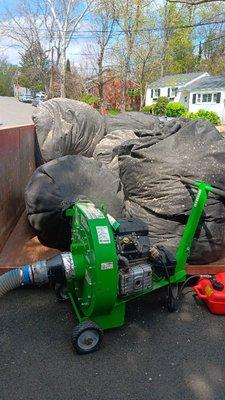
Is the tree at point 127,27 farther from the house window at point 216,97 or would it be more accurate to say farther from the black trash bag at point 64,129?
the black trash bag at point 64,129

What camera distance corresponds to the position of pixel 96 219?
1.91 metres

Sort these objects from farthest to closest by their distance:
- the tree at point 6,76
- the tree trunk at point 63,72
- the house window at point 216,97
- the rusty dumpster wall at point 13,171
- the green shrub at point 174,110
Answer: the tree at point 6,76 → the house window at point 216,97 → the green shrub at point 174,110 → the tree trunk at point 63,72 → the rusty dumpster wall at point 13,171

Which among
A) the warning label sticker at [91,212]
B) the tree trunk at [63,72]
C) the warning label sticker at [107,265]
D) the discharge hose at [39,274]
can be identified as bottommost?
the discharge hose at [39,274]

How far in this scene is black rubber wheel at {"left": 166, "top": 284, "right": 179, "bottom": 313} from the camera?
7.75 ft

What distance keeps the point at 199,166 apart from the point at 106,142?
5.48 ft

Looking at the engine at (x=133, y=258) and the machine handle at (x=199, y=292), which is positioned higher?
the engine at (x=133, y=258)

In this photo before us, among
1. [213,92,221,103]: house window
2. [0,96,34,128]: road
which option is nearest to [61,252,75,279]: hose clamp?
[0,96,34,128]: road

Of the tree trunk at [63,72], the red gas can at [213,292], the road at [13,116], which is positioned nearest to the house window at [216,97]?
the tree trunk at [63,72]

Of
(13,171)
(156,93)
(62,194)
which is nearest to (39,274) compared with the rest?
(62,194)

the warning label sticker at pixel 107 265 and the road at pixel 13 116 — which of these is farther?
the road at pixel 13 116

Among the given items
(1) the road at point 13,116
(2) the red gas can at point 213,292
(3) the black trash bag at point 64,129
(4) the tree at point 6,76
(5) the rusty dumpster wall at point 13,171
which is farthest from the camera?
(4) the tree at point 6,76

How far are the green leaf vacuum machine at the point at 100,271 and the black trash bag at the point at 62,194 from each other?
0.48 meters

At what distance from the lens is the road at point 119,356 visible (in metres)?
1.74

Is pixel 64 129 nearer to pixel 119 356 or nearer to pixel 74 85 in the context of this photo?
pixel 119 356
